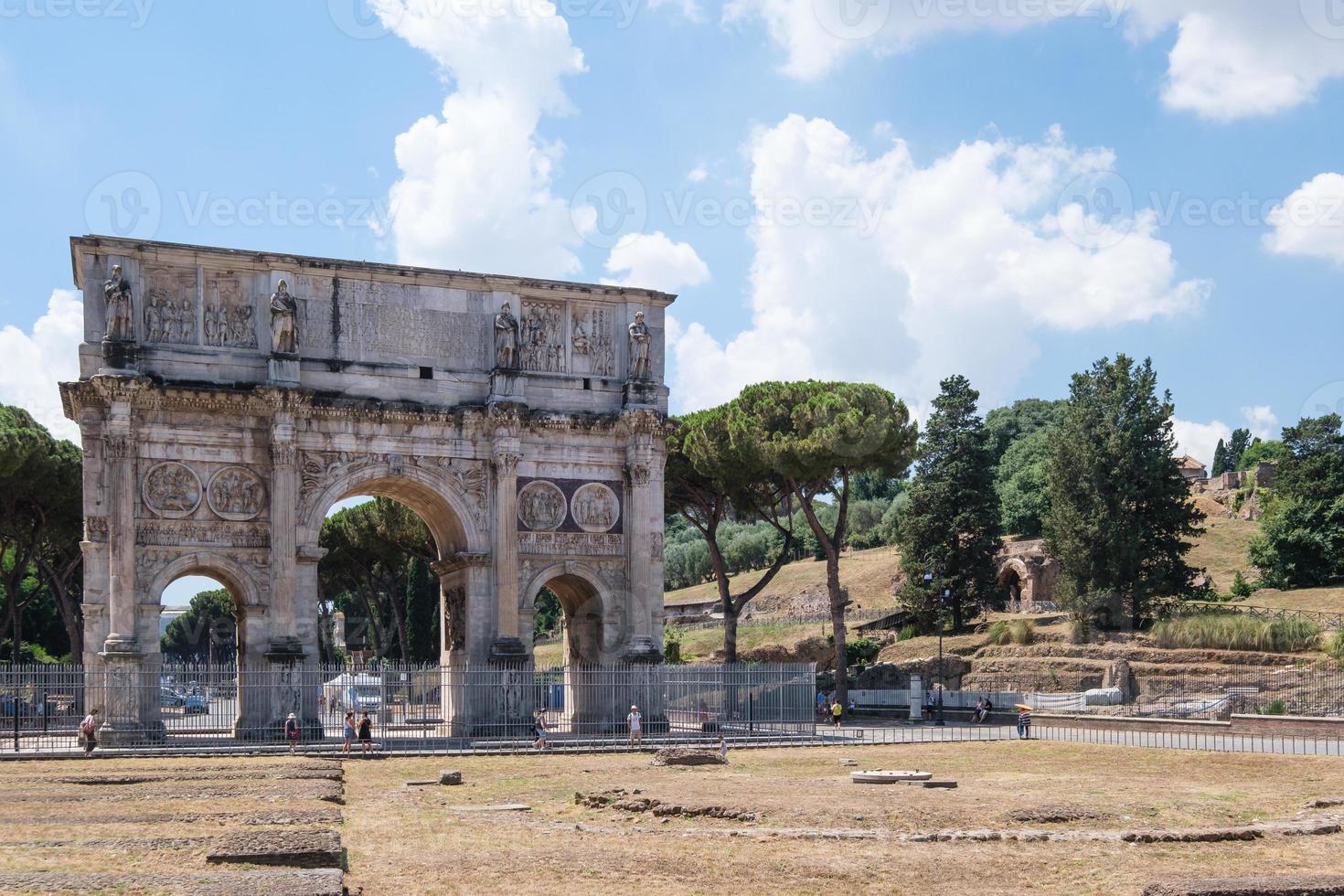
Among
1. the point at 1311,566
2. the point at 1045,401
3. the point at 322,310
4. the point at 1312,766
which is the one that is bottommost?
the point at 1312,766

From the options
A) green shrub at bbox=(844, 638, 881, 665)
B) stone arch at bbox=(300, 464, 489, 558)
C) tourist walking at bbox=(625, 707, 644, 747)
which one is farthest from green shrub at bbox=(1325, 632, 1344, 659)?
stone arch at bbox=(300, 464, 489, 558)

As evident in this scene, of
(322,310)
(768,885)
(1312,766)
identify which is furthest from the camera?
(322,310)

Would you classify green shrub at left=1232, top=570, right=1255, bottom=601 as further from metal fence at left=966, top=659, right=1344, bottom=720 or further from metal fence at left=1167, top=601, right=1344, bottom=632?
metal fence at left=966, top=659, right=1344, bottom=720

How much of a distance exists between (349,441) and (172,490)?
4069 millimetres

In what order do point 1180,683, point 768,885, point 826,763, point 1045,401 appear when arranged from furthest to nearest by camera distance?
point 1045,401 → point 1180,683 → point 826,763 → point 768,885

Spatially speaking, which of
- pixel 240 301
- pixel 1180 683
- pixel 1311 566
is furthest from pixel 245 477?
pixel 1311 566

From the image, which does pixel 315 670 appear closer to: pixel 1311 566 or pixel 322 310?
pixel 322 310

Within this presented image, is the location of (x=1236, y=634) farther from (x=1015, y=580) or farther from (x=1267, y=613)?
(x=1015, y=580)

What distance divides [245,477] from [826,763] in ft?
49.2

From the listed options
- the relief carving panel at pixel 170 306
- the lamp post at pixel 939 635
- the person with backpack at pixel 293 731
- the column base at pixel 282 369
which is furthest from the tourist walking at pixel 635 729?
the relief carving panel at pixel 170 306

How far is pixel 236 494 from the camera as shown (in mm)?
33219

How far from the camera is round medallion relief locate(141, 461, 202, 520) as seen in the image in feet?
106

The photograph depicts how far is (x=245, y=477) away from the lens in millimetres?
33312

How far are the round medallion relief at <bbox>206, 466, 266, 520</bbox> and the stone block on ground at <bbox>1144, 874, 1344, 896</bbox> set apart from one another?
84.2ft
